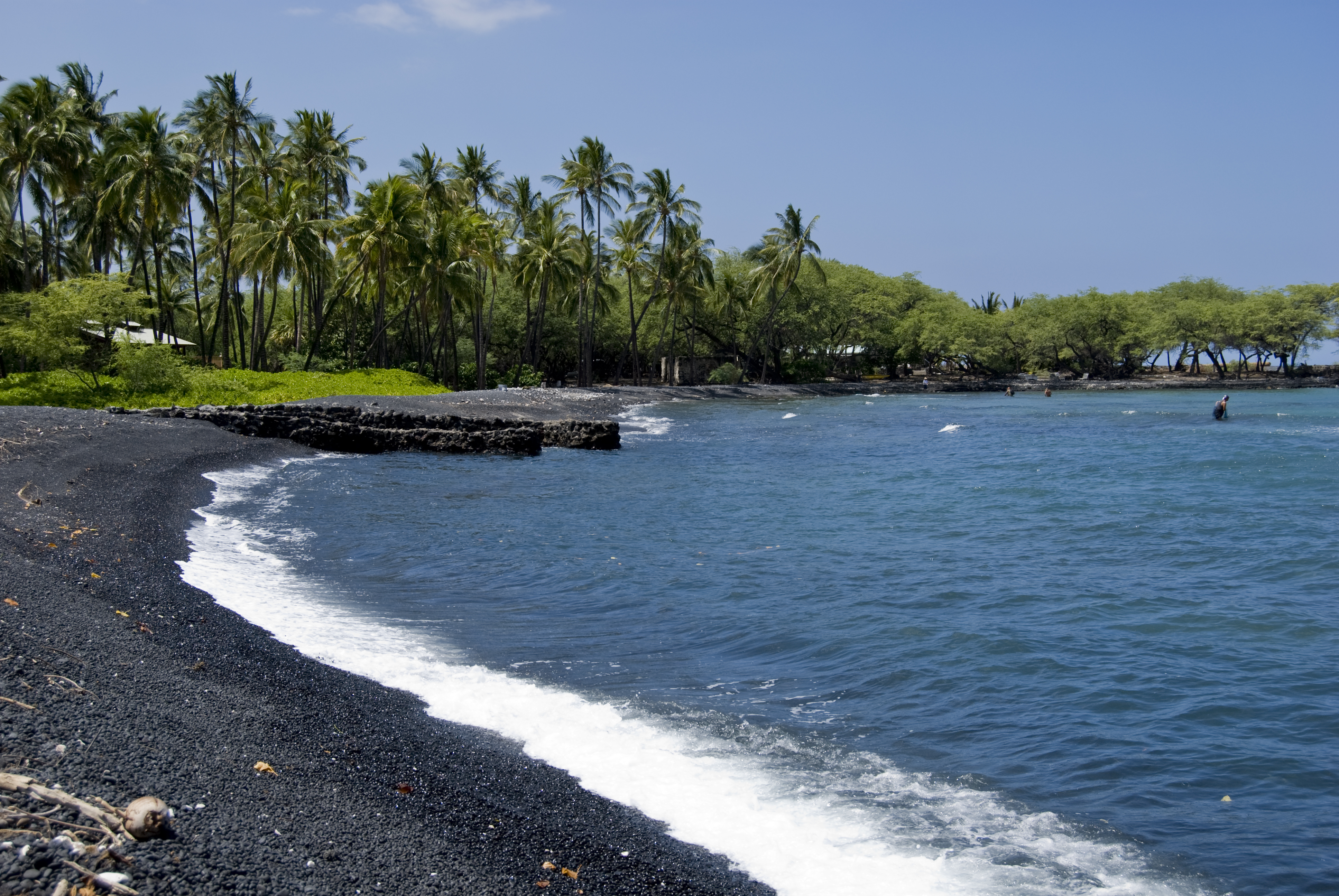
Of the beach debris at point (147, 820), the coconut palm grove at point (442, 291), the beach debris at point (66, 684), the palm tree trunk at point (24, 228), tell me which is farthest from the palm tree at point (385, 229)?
the beach debris at point (147, 820)

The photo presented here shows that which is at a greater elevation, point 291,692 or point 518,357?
point 518,357

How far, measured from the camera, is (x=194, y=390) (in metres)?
31.7

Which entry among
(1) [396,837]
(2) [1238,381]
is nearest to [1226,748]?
(1) [396,837]

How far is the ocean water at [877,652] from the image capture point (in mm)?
5184

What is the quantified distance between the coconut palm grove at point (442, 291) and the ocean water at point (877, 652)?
2387 centimetres

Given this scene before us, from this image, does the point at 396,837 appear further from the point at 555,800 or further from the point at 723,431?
the point at 723,431

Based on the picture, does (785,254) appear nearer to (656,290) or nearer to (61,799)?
(656,290)

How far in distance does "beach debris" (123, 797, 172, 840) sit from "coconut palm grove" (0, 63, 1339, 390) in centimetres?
3127

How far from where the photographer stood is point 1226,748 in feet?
21.1

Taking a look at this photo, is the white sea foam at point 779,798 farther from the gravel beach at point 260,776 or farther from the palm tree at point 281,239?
the palm tree at point 281,239

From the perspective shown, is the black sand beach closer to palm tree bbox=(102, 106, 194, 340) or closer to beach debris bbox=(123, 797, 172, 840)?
beach debris bbox=(123, 797, 172, 840)

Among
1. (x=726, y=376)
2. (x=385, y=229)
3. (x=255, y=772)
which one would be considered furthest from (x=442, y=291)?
(x=255, y=772)

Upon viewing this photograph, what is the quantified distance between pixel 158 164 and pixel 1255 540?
40406mm

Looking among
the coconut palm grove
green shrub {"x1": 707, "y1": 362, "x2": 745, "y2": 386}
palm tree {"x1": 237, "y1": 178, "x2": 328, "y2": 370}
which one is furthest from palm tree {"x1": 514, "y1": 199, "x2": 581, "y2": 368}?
green shrub {"x1": 707, "y1": 362, "x2": 745, "y2": 386}
